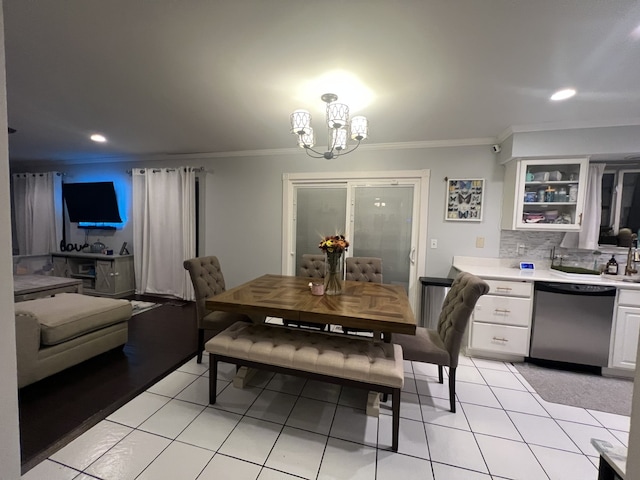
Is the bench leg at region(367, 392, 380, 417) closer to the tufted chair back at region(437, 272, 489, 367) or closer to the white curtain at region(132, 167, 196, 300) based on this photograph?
the tufted chair back at region(437, 272, 489, 367)

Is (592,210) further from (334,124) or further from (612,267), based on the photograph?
(334,124)

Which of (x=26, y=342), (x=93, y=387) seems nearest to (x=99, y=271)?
(x=26, y=342)

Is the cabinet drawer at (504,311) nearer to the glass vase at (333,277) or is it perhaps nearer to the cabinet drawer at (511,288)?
the cabinet drawer at (511,288)

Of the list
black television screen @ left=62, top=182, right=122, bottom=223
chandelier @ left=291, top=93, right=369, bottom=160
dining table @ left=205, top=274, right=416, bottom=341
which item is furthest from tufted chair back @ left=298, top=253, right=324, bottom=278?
black television screen @ left=62, top=182, right=122, bottom=223

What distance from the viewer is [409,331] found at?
1.63 metres

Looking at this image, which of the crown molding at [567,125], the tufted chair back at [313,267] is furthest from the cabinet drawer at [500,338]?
the crown molding at [567,125]

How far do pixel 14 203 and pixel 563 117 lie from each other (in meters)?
9.09

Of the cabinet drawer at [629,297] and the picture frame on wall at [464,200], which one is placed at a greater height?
the picture frame on wall at [464,200]

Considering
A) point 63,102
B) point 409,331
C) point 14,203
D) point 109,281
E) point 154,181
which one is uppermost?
point 63,102

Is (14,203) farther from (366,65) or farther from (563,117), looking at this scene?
(563,117)

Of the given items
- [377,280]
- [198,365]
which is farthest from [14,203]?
[377,280]

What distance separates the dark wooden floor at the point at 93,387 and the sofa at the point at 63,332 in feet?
0.39

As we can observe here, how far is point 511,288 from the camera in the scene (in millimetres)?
2617

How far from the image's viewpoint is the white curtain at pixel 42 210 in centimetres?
500
